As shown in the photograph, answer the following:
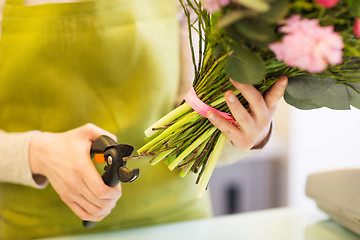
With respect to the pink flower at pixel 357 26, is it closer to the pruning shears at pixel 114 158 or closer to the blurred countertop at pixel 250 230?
the pruning shears at pixel 114 158

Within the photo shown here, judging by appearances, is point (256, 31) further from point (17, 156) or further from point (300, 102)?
point (17, 156)

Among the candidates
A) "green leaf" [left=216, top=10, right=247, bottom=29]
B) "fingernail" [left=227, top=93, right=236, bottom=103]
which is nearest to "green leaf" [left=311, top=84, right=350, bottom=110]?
"fingernail" [left=227, top=93, right=236, bottom=103]

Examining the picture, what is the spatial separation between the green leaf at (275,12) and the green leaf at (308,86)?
0.45 feet

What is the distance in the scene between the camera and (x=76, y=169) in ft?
2.22

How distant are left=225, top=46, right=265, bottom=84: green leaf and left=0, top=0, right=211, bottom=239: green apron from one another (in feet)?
1.45

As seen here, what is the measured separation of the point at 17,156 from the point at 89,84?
210 millimetres

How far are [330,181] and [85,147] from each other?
47 centimetres

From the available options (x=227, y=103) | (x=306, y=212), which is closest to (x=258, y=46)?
(x=227, y=103)

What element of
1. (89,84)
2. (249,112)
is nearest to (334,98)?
(249,112)

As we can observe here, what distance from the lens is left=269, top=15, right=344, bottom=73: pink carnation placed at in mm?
389

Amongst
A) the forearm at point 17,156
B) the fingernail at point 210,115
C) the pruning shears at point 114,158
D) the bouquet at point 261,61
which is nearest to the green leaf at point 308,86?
the bouquet at point 261,61

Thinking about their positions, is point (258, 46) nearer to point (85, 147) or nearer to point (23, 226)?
point (85, 147)

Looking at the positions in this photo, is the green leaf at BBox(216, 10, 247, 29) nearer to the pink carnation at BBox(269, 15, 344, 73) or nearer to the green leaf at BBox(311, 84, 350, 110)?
the pink carnation at BBox(269, 15, 344, 73)

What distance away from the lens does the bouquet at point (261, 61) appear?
398 mm
